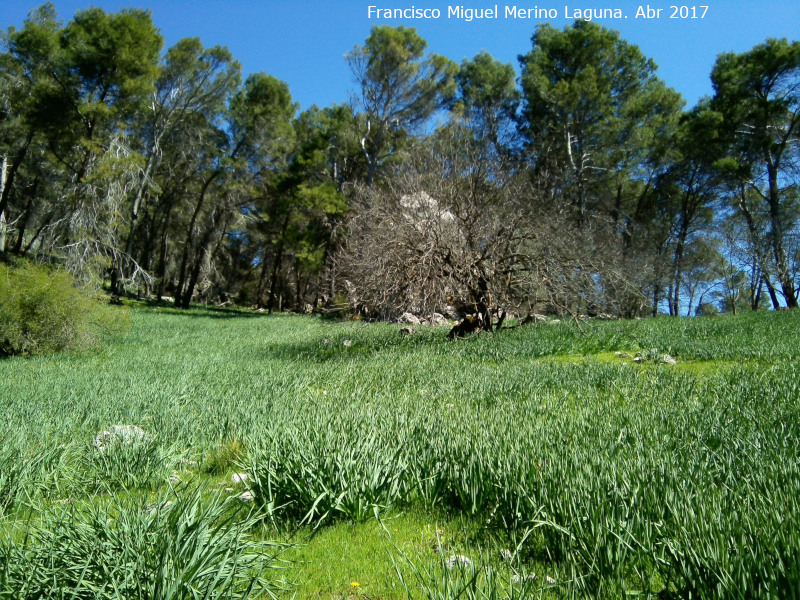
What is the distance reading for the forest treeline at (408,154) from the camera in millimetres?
17641

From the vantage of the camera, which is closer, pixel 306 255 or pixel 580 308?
pixel 580 308

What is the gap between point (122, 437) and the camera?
144 inches

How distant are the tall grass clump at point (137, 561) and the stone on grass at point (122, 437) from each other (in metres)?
1.46

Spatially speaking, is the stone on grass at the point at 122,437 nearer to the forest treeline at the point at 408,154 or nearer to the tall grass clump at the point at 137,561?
the tall grass clump at the point at 137,561

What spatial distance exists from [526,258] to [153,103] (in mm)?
21252

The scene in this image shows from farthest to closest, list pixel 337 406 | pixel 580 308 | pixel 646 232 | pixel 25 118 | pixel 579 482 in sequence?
pixel 646 232, pixel 25 118, pixel 580 308, pixel 337 406, pixel 579 482

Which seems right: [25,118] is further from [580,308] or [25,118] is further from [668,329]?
[668,329]

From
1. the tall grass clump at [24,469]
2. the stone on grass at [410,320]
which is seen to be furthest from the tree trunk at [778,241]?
the tall grass clump at [24,469]

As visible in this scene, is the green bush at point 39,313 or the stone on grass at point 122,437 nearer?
the stone on grass at point 122,437

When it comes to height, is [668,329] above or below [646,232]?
below

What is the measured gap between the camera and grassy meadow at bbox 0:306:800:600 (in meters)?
1.87

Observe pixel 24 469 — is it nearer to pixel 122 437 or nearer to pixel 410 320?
pixel 122 437

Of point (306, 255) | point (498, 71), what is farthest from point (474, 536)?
point (498, 71)

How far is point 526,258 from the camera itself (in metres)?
11.7
